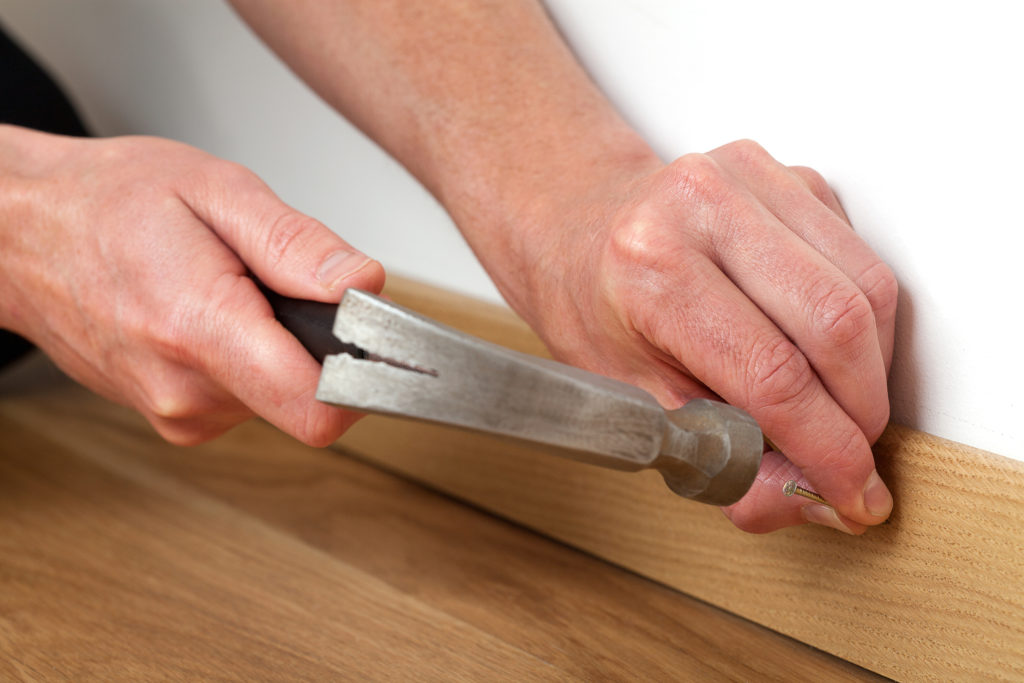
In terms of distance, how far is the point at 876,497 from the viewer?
14.2 inches

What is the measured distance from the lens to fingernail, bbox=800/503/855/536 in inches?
14.5

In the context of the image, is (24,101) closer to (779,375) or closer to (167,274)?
(167,274)

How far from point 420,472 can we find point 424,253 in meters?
0.15

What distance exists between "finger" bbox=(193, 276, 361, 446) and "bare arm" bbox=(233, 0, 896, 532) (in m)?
0.12

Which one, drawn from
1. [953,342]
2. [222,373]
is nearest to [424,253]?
[222,373]

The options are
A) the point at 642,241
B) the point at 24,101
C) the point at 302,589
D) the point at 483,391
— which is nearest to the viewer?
the point at 483,391

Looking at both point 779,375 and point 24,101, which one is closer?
point 779,375

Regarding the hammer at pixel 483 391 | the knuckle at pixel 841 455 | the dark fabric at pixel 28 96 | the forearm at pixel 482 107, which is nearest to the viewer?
the hammer at pixel 483 391

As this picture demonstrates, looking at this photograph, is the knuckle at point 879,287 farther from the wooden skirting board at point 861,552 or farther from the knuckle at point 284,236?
the knuckle at point 284,236

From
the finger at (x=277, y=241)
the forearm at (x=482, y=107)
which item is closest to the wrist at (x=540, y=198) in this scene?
the forearm at (x=482, y=107)

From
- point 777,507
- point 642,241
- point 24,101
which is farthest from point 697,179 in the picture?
point 24,101

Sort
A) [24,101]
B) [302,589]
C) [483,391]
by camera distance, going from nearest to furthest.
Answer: [483,391], [302,589], [24,101]

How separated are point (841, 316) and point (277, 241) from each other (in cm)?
22

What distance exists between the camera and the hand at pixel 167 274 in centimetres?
37
